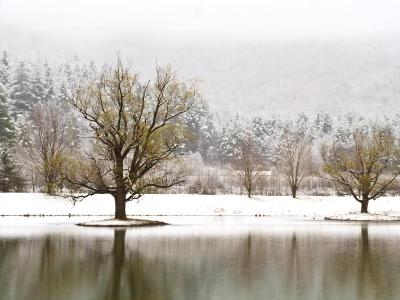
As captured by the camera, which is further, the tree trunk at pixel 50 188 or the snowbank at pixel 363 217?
the tree trunk at pixel 50 188

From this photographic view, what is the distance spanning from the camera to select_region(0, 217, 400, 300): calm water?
1339 cm

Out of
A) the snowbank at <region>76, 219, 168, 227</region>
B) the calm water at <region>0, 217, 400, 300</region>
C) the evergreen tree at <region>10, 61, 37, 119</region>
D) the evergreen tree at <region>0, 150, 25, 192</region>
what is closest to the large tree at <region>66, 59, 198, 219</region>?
the snowbank at <region>76, 219, 168, 227</region>

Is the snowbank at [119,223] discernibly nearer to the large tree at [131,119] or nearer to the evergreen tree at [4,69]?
the large tree at [131,119]

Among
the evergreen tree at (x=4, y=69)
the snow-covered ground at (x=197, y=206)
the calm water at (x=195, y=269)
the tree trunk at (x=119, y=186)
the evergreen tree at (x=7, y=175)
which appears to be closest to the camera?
the calm water at (x=195, y=269)

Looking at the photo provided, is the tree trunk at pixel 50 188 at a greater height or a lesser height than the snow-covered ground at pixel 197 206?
greater

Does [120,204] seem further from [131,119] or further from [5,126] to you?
[5,126]

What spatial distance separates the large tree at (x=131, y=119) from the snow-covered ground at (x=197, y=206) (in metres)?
13.6

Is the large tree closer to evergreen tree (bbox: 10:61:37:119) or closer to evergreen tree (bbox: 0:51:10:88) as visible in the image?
evergreen tree (bbox: 10:61:37:119)

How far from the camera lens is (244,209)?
214 ft

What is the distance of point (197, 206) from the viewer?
63281 mm

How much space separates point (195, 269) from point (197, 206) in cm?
4596

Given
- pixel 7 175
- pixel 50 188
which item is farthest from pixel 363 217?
pixel 7 175

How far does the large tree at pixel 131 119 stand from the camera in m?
42.5

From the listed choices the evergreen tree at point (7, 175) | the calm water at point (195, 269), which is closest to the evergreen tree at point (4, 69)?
the evergreen tree at point (7, 175)
